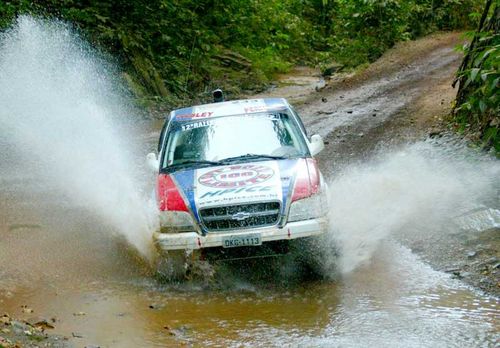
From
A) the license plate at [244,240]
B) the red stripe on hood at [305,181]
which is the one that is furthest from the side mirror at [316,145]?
the license plate at [244,240]

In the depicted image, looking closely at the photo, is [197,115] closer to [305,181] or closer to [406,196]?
[305,181]

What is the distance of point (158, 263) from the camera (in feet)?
24.2

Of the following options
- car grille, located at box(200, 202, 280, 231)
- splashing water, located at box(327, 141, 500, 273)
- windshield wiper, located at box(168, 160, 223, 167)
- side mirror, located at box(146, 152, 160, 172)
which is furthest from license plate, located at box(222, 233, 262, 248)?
side mirror, located at box(146, 152, 160, 172)

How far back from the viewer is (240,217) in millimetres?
6973

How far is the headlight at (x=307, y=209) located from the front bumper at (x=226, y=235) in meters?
0.06

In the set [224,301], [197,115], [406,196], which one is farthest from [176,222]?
[406,196]

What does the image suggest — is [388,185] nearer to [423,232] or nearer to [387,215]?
[387,215]

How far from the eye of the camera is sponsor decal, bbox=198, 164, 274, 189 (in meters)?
7.22

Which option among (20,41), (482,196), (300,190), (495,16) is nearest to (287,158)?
(300,190)

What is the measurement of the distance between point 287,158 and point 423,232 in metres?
2.25

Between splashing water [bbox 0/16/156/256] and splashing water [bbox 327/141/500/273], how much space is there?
370 centimetres

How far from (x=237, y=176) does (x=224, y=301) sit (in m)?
1.33

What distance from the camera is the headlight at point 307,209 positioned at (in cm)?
705

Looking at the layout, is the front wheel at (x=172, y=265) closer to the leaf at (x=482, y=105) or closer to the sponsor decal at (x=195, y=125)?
the sponsor decal at (x=195, y=125)
